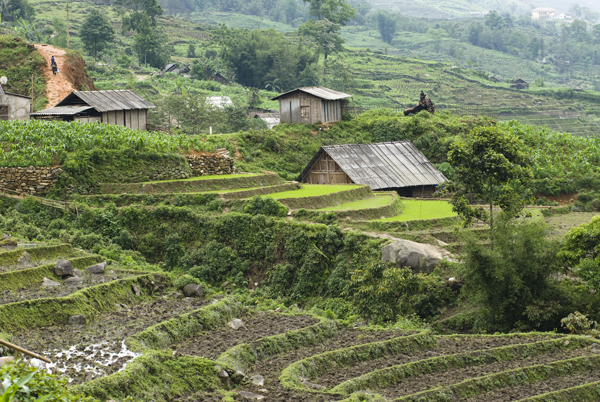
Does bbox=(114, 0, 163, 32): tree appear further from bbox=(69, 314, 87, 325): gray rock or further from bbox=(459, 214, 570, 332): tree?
bbox=(69, 314, 87, 325): gray rock

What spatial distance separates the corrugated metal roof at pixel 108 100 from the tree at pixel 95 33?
34.1m

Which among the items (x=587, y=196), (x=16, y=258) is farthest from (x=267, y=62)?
(x=16, y=258)

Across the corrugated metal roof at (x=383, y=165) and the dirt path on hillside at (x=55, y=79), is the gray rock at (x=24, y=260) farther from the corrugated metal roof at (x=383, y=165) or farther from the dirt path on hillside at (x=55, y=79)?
the dirt path on hillside at (x=55, y=79)

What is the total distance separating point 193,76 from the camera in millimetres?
69812

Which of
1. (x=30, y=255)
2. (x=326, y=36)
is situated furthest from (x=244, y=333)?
(x=326, y=36)

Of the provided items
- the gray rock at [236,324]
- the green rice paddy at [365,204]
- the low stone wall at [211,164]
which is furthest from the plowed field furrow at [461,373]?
the low stone wall at [211,164]

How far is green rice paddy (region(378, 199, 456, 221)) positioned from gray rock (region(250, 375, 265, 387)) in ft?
44.8

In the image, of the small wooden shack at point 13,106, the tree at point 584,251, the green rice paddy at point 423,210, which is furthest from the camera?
the small wooden shack at point 13,106

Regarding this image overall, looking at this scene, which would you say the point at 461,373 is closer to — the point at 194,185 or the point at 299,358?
the point at 299,358

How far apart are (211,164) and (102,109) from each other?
6.52 m

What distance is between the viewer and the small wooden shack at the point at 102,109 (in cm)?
3347

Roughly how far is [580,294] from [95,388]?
41.5ft

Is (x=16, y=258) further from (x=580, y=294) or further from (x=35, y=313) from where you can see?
(x=580, y=294)

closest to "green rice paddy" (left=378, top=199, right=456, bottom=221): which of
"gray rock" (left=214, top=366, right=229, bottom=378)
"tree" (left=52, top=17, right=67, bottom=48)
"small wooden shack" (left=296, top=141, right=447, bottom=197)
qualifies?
"small wooden shack" (left=296, top=141, right=447, bottom=197)
